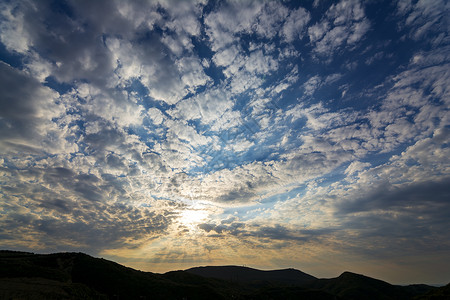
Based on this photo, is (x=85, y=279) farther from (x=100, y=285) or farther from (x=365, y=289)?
(x=365, y=289)

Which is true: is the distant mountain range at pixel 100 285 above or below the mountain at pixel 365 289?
below

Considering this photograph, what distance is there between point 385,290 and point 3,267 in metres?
221

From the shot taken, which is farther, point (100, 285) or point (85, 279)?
point (85, 279)

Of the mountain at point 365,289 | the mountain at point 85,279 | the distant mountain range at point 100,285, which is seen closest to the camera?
the distant mountain range at point 100,285

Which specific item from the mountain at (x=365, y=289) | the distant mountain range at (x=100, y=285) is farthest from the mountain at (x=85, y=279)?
the mountain at (x=365, y=289)

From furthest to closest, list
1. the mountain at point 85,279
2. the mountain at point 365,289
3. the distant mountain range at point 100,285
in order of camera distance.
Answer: the mountain at point 365,289 → the mountain at point 85,279 → the distant mountain range at point 100,285

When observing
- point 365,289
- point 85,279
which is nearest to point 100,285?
point 85,279

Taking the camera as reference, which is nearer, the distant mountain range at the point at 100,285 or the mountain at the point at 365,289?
the distant mountain range at the point at 100,285

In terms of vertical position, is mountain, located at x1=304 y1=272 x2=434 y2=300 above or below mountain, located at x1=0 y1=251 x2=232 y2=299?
above

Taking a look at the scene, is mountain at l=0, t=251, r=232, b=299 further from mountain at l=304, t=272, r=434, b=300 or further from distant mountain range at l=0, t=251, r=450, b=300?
mountain at l=304, t=272, r=434, b=300

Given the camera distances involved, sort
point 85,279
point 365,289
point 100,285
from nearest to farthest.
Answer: point 100,285
point 85,279
point 365,289

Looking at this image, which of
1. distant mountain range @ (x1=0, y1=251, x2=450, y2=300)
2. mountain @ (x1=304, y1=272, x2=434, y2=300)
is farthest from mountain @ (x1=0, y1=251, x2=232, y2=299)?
mountain @ (x1=304, y1=272, x2=434, y2=300)

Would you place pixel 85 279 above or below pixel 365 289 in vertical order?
below

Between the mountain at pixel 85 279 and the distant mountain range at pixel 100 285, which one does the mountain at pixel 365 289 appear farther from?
the mountain at pixel 85 279
